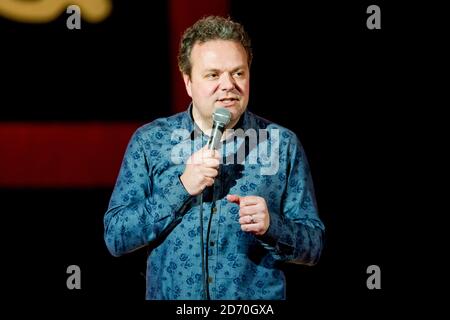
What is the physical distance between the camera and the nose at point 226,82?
163 cm

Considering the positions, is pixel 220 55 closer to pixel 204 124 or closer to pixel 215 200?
pixel 204 124

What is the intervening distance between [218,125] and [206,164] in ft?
0.40

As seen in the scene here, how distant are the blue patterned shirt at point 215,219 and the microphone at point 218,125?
0.18 m

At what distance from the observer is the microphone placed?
147 centimetres

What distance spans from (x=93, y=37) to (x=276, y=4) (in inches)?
31.1

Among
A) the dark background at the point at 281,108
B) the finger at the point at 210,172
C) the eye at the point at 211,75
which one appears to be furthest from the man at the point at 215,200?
the dark background at the point at 281,108

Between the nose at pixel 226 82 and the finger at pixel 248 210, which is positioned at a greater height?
the nose at pixel 226 82

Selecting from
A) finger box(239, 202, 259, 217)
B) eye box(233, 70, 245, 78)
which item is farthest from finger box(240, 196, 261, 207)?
eye box(233, 70, 245, 78)

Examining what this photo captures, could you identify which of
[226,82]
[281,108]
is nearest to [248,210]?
[226,82]

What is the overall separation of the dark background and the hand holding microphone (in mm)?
1041

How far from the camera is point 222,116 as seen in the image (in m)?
1.55

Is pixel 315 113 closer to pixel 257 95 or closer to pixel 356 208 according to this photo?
pixel 257 95

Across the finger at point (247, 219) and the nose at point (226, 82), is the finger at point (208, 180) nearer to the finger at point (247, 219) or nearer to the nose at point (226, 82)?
the finger at point (247, 219)
